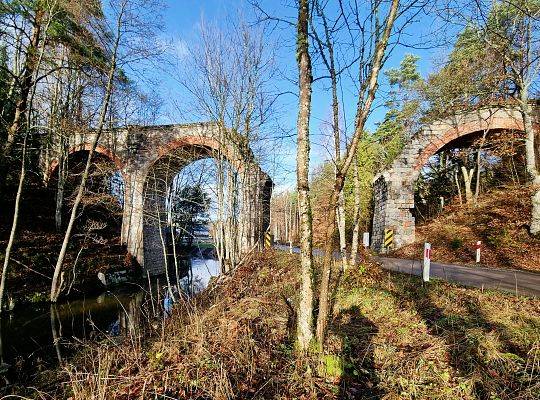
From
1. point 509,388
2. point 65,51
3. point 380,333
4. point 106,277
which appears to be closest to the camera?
point 509,388

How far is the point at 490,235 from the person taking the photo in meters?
11.1

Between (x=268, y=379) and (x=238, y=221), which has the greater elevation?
(x=238, y=221)

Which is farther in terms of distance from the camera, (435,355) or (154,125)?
(154,125)

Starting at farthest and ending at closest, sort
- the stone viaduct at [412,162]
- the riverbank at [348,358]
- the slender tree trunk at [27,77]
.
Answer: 1. the stone viaduct at [412,162]
2. the slender tree trunk at [27,77]
3. the riverbank at [348,358]

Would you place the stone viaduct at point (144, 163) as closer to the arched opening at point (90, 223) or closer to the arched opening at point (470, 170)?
the arched opening at point (90, 223)

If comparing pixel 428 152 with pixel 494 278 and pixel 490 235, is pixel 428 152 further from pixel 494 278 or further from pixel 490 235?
pixel 494 278

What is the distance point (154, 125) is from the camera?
15.6m

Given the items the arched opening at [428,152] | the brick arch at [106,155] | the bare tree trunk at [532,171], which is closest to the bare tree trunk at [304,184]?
the bare tree trunk at [532,171]

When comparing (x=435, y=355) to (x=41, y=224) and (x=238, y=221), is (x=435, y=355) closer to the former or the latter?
(x=238, y=221)

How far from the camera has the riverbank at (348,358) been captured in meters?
2.81

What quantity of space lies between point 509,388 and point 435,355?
0.64 m

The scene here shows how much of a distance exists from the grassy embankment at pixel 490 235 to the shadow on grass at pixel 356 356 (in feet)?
23.3

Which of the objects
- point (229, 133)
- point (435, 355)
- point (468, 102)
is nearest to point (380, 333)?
point (435, 355)

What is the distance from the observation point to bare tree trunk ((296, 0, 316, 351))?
131 inches
